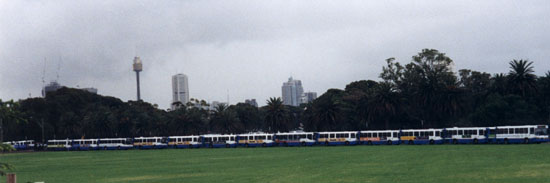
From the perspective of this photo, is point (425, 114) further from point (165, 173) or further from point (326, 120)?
point (165, 173)

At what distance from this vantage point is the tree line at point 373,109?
356ft

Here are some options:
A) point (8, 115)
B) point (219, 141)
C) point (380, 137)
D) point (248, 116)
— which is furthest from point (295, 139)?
point (8, 115)

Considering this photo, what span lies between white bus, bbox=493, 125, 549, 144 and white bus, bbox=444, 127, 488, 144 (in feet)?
6.45

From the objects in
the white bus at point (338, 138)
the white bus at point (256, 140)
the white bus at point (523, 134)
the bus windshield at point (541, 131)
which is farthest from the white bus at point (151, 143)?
the bus windshield at point (541, 131)

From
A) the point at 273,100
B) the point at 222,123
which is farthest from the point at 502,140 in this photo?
the point at 222,123

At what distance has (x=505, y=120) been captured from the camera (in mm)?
103688

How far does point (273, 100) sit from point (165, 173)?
90344mm

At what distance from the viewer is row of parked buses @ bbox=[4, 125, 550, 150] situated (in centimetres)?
7644

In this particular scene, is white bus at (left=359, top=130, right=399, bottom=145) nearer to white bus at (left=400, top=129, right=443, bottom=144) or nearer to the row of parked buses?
the row of parked buses

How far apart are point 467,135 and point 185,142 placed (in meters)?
55.3

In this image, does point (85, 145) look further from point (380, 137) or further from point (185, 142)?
point (380, 137)

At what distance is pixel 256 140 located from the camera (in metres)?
107

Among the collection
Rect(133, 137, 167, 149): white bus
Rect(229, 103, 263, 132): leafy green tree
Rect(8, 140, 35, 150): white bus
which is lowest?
Rect(8, 140, 35, 150): white bus

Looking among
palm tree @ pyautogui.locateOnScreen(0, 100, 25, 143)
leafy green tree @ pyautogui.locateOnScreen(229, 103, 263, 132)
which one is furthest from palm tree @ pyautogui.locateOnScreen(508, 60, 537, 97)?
palm tree @ pyautogui.locateOnScreen(0, 100, 25, 143)
